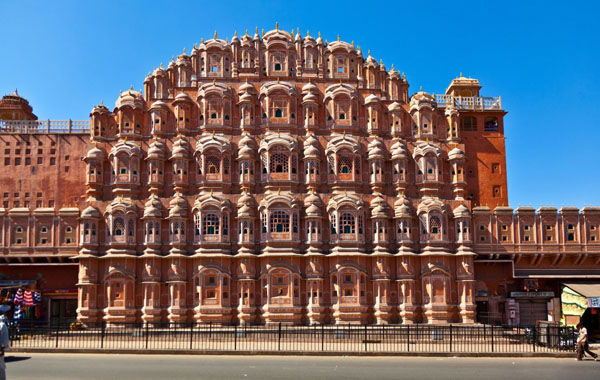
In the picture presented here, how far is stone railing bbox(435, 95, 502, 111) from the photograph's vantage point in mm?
57406

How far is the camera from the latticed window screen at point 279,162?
168 feet

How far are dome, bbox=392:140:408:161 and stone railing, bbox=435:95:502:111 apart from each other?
8.35 m

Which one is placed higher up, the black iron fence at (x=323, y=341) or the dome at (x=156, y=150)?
the dome at (x=156, y=150)

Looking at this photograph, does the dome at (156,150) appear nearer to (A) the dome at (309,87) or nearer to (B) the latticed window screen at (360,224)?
(A) the dome at (309,87)

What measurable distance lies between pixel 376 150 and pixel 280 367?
27.9m

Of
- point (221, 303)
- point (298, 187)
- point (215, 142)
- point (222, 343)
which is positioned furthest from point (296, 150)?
point (222, 343)

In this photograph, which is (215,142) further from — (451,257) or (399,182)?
(451,257)

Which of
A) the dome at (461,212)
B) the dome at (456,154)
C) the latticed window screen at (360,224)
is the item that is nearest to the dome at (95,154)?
the latticed window screen at (360,224)

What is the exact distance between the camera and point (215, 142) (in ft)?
167

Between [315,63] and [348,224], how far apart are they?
50.1ft

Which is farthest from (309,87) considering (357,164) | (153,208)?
(153,208)

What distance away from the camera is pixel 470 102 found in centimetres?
5788

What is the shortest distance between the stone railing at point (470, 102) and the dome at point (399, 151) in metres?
8.35

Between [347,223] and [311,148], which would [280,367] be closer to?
[347,223]
